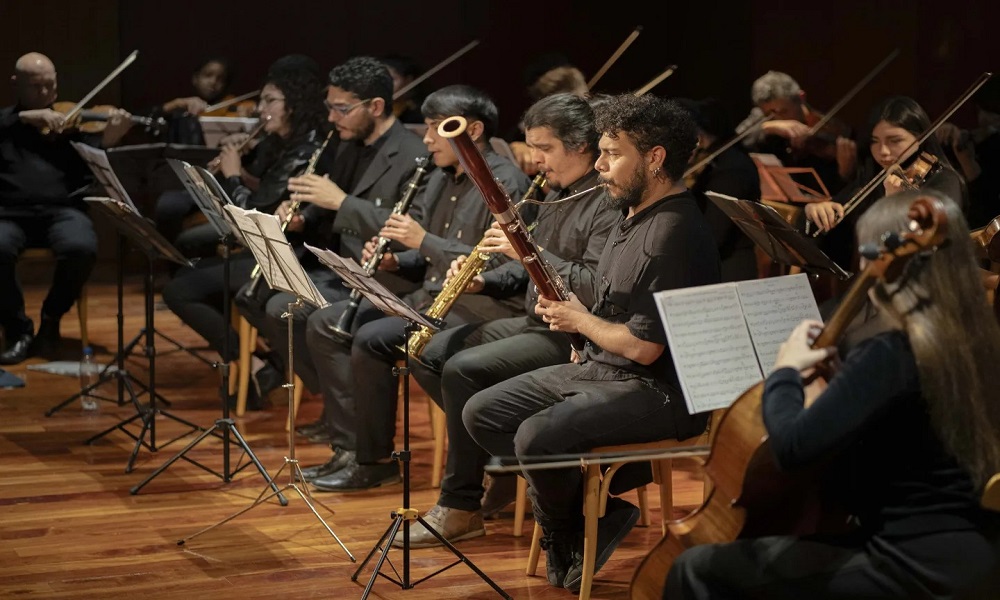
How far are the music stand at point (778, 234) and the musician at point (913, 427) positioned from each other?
1325mm

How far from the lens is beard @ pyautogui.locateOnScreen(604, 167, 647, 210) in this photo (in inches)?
125

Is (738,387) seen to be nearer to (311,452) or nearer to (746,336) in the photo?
(746,336)

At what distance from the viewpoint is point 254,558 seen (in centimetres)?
350

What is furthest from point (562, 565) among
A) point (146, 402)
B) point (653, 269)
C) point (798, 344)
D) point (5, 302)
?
point (5, 302)

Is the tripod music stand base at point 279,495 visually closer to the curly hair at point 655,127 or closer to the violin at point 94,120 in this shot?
the curly hair at point 655,127

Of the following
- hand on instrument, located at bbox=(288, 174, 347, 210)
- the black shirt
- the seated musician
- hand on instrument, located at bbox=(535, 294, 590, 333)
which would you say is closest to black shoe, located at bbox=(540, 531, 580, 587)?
hand on instrument, located at bbox=(535, 294, 590, 333)

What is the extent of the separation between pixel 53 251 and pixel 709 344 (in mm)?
4445

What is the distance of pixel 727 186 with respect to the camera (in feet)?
15.7

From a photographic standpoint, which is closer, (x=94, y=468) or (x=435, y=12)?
(x=94, y=468)

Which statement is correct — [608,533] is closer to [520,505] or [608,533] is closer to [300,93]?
[520,505]

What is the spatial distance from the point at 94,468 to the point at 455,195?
1.56 metres

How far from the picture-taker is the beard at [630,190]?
3.18m

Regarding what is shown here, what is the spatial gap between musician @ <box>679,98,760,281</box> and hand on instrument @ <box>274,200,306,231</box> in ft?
5.01

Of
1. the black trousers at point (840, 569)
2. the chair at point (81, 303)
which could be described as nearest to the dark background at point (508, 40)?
the chair at point (81, 303)
